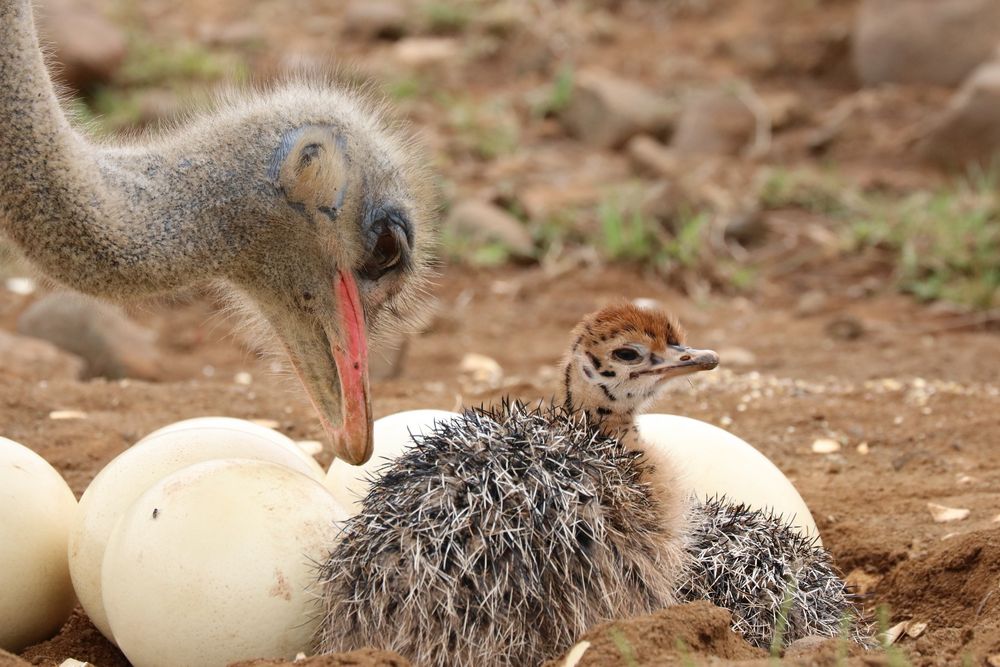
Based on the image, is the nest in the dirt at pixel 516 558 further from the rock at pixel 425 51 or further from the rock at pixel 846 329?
the rock at pixel 425 51

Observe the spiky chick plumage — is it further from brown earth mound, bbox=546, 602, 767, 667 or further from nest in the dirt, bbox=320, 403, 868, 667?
brown earth mound, bbox=546, 602, 767, 667

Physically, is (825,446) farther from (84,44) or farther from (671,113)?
(84,44)

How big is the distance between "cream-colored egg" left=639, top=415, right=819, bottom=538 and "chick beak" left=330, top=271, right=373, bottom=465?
29.5 inches

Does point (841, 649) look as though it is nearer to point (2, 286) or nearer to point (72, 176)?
point (72, 176)

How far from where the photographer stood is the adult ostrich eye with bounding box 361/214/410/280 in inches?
145

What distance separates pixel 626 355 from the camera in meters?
3.41

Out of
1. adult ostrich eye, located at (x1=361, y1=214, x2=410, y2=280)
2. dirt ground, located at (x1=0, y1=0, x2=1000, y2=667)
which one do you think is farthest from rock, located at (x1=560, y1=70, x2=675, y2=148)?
adult ostrich eye, located at (x1=361, y1=214, x2=410, y2=280)

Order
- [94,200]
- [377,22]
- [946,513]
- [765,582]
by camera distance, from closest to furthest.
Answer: [765,582] → [94,200] → [946,513] → [377,22]

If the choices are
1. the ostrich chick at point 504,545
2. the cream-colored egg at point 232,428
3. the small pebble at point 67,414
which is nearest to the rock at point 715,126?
the small pebble at point 67,414

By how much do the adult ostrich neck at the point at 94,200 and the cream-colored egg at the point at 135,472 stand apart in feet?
1.32

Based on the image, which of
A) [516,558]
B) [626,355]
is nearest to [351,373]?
[626,355]

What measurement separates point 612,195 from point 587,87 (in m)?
2.02

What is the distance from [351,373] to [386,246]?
0.36 m

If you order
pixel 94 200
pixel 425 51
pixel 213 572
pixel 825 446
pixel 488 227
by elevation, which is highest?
pixel 94 200
